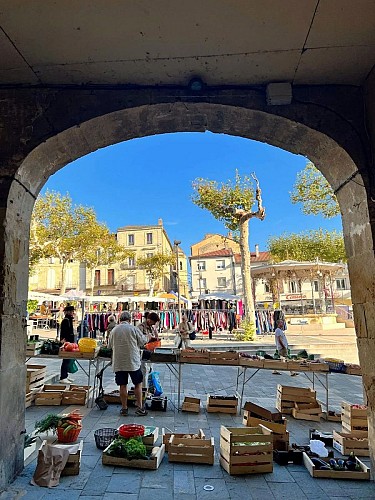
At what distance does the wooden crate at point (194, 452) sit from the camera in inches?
145

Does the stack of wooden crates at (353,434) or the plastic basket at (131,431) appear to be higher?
the plastic basket at (131,431)

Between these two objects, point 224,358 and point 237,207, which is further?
point 237,207

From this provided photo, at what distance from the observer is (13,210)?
3273 millimetres

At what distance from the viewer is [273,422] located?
4.38 m

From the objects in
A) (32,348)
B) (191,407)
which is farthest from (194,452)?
(32,348)

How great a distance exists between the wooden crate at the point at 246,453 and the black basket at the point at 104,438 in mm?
1302

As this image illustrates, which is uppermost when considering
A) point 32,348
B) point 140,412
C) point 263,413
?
point 32,348

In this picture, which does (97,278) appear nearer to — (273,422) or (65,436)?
(65,436)

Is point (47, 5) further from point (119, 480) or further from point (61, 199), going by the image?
point (61, 199)

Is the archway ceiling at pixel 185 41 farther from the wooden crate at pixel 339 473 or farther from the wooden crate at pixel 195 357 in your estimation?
the wooden crate at pixel 195 357

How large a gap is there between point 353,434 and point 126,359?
3081 millimetres

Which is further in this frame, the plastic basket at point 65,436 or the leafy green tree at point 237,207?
the leafy green tree at point 237,207

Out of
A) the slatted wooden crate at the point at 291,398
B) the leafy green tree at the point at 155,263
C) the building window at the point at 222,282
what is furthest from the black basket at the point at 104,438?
the building window at the point at 222,282

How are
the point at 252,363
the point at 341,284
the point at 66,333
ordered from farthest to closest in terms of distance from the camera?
the point at 341,284
the point at 66,333
the point at 252,363
